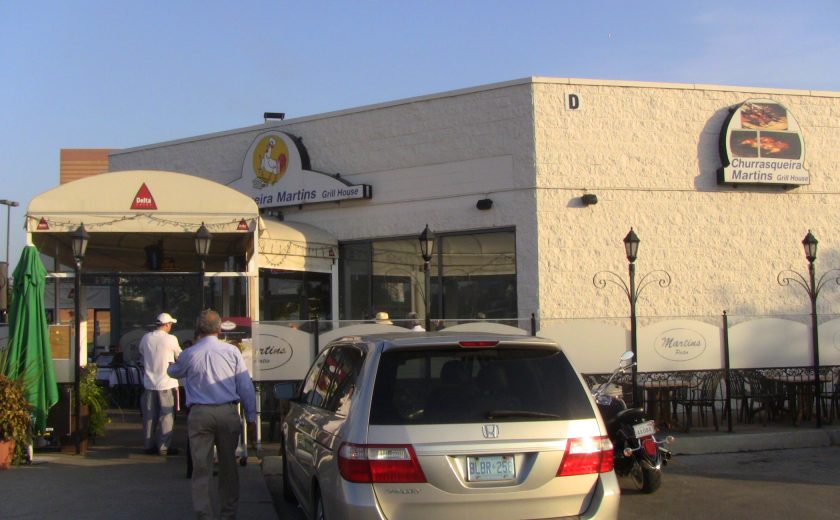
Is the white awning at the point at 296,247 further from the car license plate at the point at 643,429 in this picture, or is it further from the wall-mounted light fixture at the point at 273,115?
the car license plate at the point at 643,429

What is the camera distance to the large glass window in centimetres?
1617

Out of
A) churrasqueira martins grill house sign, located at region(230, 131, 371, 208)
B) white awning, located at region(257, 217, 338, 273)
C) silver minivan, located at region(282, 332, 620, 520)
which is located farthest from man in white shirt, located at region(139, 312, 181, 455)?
churrasqueira martins grill house sign, located at region(230, 131, 371, 208)

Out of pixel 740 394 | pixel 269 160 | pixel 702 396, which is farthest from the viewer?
pixel 269 160

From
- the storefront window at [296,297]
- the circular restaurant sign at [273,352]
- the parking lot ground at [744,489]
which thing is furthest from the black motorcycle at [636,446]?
the storefront window at [296,297]

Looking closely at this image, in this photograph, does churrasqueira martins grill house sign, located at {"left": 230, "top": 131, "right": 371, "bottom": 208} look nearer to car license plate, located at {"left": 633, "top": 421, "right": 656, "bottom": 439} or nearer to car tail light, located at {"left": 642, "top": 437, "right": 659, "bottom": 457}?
car license plate, located at {"left": 633, "top": 421, "right": 656, "bottom": 439}

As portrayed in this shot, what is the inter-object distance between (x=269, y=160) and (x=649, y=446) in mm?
12098

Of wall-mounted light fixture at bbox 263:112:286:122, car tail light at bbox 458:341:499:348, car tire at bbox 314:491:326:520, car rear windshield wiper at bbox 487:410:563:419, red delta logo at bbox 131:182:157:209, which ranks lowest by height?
car tire at bbox 314:491:326:520

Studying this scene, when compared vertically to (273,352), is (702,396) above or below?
below

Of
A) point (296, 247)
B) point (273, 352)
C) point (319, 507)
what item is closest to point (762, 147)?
point (296, 247)

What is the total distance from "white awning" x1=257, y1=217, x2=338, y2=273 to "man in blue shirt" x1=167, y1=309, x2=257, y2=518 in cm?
890

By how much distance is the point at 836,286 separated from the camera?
55.0 feet

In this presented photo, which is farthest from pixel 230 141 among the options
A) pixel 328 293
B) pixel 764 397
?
pixel 764 397

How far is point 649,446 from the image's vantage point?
877cm

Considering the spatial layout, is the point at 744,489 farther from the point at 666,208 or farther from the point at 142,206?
the point at 142,206
